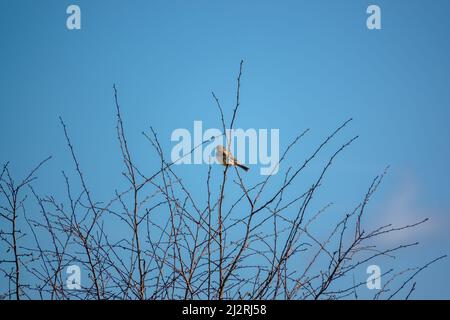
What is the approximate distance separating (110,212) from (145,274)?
17.0 inches
